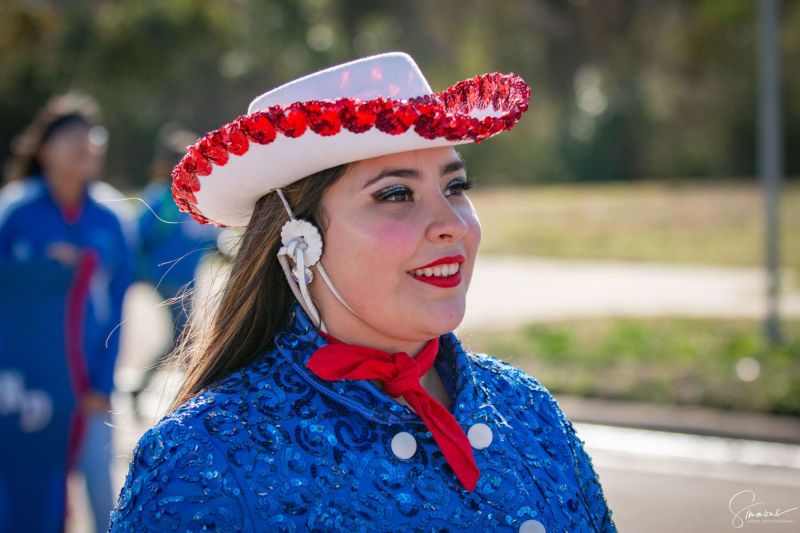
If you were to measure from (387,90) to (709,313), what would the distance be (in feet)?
29.5

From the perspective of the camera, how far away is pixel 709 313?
34.6 feet

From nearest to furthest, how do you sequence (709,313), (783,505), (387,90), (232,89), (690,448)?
(387,90) → (783,505) → (690,448) → (709,313) → (232,89)

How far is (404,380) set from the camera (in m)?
2.17

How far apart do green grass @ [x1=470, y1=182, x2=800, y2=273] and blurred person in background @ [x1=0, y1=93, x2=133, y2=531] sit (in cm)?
1062

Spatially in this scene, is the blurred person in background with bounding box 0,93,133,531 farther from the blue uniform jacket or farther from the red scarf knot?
the red scarf knot

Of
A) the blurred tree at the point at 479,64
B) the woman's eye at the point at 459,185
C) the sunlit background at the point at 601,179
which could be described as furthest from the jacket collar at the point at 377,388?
the blurred tree at the point at 479,64

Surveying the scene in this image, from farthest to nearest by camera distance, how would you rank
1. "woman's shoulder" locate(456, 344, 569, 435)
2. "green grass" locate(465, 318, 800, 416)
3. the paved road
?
the paved road, "green grass" locate(465, 318, 800, 416), "woman's shoulder" locate(456, 344, 569, 435)

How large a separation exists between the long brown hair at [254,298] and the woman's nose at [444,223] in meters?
0.26

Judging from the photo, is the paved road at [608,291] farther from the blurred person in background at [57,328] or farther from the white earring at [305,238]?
the white earring at [305,238]

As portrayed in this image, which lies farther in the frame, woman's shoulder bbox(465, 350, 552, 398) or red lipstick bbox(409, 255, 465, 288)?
woman's shoulder bbox(465, 350, 552, 398)

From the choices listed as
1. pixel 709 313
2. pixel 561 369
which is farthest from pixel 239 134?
pixel 709 313

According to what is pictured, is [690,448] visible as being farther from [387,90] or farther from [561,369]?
[387,90]

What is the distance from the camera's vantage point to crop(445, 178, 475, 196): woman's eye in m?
2.29

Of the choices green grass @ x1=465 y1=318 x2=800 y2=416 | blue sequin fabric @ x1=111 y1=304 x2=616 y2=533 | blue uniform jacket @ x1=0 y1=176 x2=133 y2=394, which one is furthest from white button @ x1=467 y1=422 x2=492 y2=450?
green grass @ x1=465 y1=318 x2=800 y2=416
